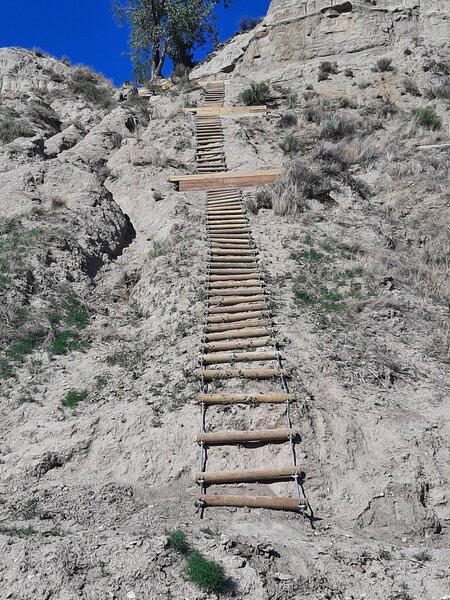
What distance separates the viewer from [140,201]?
14375 millimetres

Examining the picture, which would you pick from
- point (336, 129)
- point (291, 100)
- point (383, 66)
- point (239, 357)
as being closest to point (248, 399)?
point (239, 357)

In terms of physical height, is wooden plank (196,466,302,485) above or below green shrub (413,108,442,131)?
below

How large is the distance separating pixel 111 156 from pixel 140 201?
346 cm

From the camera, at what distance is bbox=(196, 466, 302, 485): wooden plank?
20.7 feet

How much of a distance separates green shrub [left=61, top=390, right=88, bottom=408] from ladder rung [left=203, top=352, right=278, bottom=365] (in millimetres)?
1779

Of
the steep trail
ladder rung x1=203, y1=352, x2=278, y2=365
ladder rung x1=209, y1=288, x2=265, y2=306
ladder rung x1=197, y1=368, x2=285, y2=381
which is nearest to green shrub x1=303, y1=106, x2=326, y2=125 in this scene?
the steep trail

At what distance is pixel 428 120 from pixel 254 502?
15.5m

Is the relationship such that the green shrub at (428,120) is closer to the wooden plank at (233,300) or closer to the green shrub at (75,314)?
the wooden plank at (233,300)

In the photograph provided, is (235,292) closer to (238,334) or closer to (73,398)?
(238,334)

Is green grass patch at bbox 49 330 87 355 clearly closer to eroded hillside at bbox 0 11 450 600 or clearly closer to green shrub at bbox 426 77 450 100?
eroded hillside at bbox 0 11 450 600

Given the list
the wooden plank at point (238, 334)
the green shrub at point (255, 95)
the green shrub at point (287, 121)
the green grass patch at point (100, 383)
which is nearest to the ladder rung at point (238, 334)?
the wooden plank at point (238, 334)

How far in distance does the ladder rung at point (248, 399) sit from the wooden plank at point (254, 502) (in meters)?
1.43

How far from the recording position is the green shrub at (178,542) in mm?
5098

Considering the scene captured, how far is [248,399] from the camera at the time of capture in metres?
7.21
